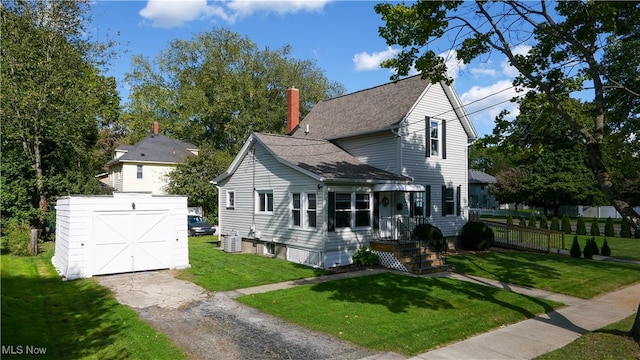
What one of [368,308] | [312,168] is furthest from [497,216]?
[368,308]

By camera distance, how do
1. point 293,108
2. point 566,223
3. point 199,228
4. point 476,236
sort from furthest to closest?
point 566,223
point 199,228
point 293,108
point 476,236

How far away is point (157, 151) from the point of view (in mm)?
39531

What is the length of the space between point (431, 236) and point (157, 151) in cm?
3115

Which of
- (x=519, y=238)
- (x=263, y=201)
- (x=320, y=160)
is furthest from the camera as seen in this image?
(x=519, y=238)

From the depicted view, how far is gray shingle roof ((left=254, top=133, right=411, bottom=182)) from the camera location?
16156mm

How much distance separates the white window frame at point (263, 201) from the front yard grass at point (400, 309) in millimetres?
6611

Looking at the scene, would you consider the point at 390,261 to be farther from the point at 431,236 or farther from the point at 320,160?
the point at 320,160

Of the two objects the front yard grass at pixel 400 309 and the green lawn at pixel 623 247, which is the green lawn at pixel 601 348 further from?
the green lawn at pixel 623 247

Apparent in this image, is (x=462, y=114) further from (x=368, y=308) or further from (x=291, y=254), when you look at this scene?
(x=368, y=308)

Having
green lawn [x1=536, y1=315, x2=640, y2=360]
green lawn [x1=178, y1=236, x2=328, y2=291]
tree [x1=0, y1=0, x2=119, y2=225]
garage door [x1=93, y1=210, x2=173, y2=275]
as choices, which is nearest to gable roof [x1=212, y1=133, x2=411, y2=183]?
green lawn [x1=178, y1=236, x2=328, y2=291]

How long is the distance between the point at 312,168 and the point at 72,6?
18922 millimetres

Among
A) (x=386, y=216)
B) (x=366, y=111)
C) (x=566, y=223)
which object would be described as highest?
A: (x=366, y=111)

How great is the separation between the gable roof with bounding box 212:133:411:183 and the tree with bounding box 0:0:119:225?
10.9 metres

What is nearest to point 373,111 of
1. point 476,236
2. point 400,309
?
point 476,236
